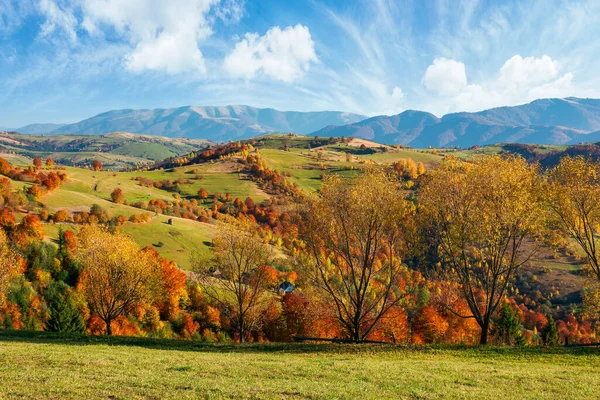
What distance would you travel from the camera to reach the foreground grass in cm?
1734

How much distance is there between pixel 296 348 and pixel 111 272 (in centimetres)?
3236

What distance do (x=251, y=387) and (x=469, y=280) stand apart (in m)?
29.0

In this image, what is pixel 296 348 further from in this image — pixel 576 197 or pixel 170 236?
pixel 170 236

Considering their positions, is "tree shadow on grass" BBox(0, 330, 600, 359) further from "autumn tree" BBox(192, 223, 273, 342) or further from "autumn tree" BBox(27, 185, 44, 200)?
"autumn tree" BBox(27, 185, 44, 200)

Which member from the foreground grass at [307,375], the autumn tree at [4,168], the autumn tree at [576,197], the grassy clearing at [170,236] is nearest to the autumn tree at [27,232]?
the grassy clearing at [170,236]

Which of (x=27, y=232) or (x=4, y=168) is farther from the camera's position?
(x=4, y=168)

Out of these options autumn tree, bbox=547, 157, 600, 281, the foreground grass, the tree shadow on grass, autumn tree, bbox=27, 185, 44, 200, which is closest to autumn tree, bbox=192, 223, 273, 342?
the tree shadow on grass

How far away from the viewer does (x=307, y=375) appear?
Answer: 21906 mm

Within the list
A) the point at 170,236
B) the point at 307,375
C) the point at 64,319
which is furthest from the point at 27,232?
the point at 307,375

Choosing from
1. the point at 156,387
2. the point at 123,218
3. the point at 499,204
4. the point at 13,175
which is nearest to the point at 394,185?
the point at 499,204

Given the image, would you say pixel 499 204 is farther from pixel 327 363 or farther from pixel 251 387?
pixel 251 387

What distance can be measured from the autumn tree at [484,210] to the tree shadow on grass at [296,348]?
6152mm

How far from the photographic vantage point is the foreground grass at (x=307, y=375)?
17344 mm

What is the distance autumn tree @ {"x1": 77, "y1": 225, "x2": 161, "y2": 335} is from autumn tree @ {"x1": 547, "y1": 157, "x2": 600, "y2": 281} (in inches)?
2110
